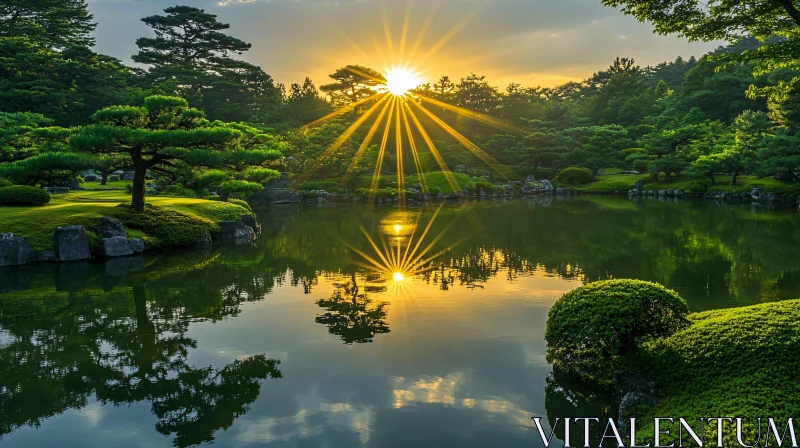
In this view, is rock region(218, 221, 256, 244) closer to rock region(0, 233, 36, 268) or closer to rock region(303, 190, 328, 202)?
rock region(0, 233, 36, 268)

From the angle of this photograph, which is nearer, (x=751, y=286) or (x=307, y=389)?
(x=307, y=389)

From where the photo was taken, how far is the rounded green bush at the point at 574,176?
171 ft

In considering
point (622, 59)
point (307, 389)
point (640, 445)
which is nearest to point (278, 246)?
point (307, 389)

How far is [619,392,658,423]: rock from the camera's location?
5.74 meters

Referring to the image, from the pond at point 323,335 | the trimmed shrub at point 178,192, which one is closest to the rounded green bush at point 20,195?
the pond at point 323,335

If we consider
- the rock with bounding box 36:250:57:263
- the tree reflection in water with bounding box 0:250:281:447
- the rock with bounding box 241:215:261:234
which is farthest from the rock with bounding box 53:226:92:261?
the rock with bounding box 241:215:261:234

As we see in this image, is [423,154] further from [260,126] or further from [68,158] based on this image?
[68,158]

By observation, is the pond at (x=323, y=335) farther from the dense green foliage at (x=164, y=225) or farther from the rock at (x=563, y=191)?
the rock at (x=563, y=191)

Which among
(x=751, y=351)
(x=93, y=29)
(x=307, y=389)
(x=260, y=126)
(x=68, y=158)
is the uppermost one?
(x=93, y=29)

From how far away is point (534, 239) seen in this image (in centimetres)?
2173

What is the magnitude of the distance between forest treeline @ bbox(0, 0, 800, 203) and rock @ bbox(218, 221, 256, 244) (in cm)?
161

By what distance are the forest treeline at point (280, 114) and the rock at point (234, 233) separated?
161 centimetres

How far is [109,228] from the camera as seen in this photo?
17594 millimetres

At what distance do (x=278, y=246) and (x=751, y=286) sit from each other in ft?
51.9
